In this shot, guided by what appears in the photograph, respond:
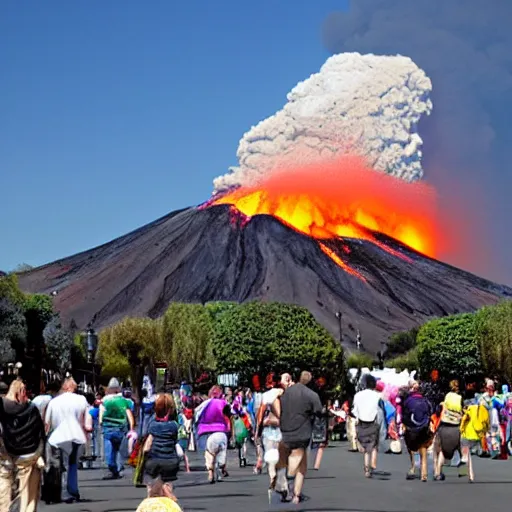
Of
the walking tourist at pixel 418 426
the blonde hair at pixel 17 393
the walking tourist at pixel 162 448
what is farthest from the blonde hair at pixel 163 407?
the walking tourist at pixel 418 426

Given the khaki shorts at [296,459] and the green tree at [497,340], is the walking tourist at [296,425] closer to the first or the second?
the khaki shorts at [296,459]

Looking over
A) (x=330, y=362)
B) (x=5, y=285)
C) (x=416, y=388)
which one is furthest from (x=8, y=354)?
(x=416, y=388)

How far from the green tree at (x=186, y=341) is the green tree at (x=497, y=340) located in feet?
76.7

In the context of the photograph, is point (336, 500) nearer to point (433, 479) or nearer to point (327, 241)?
point (433, 479)

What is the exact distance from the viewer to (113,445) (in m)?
20.6

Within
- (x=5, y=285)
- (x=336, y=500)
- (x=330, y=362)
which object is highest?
(x=5, y=285)

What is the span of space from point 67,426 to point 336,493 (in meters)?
4.04

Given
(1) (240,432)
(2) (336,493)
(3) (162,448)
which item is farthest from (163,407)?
(1) (240,432)

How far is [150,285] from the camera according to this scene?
178000 mm

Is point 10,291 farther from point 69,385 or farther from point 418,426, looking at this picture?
point 69,385

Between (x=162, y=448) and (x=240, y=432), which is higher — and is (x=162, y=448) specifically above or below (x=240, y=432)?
below

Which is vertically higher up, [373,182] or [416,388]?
[373,182]

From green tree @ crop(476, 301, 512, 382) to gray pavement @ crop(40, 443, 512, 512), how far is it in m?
43.5

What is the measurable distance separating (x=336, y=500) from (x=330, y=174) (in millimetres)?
178499
